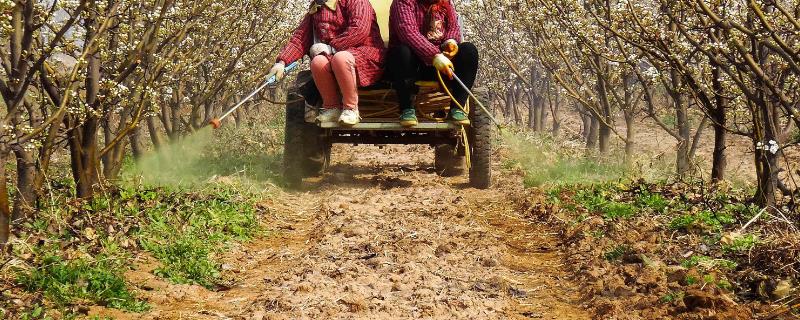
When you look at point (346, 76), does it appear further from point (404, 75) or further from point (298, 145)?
point (298, 145)

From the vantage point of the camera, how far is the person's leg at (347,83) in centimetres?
888

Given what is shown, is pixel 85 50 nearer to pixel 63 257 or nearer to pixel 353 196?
pixel 63 257

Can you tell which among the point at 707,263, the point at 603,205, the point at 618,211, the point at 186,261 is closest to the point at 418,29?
the point at 603,205

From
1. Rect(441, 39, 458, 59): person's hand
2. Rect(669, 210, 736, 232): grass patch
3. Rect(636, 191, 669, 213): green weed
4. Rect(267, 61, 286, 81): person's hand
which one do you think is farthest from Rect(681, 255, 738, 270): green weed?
Rect(267, 61, 286, 81): person's hand

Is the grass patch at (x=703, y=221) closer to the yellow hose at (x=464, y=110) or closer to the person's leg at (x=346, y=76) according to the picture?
the yellow hose at (x=464, y=110)

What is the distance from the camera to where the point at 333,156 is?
44.7 feet

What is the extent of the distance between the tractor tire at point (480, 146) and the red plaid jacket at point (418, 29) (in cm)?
92

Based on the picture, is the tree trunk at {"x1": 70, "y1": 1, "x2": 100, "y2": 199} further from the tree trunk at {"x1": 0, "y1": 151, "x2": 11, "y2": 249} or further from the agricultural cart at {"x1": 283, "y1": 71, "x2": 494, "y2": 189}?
the agricultural cart at {"x1": 283, "y1": 71, "x2": 494, "y2": 189}

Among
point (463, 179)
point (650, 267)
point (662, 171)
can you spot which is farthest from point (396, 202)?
point (662, 171)

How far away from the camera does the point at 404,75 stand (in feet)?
30.0

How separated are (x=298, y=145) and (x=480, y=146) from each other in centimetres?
198

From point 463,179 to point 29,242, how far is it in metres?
6.05

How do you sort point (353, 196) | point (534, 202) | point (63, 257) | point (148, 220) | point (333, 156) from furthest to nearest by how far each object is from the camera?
point (333, 156) → point (353, 196) → point (534, 202) → point (148, 220) → point (63, 257)

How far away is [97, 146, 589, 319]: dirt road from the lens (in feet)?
16.1
